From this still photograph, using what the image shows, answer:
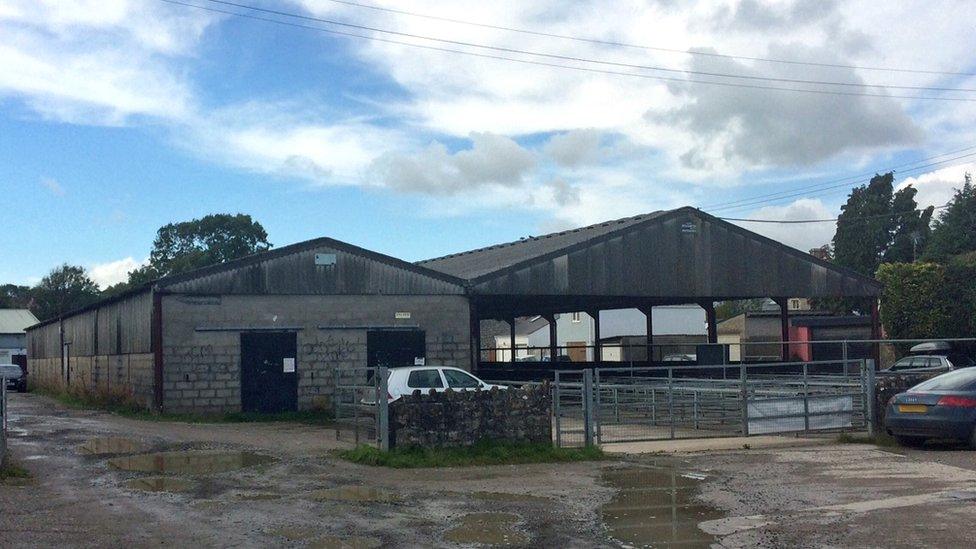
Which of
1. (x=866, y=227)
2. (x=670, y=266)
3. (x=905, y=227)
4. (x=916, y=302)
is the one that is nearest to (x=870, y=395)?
(x=670, y=266)

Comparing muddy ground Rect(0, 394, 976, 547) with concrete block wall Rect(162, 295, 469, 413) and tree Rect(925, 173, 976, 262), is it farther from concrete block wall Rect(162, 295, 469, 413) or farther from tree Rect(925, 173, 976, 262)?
tree Rect(925, 173, 976, 262)

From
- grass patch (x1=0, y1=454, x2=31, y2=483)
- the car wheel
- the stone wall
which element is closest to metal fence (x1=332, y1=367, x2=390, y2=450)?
the stone wall

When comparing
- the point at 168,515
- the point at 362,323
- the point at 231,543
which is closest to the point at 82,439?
the point at 362,323

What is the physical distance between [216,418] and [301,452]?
948 cm

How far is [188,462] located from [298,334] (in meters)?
11.7

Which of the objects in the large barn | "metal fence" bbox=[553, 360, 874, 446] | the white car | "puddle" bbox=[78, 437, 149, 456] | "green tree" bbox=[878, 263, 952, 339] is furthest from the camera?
"green tree" bbox=[878, 263, 952, 339]

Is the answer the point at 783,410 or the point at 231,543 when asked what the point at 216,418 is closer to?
the point at 783,410

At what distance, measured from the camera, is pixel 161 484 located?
46.1 feet

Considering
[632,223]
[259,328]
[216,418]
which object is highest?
[632,223]

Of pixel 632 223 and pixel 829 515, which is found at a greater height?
pixel 632 223

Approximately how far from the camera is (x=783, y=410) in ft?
64.3

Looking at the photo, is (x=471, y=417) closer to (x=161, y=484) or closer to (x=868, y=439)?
(x=161, y=484)

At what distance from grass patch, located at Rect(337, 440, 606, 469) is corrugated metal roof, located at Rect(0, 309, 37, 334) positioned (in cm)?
7300

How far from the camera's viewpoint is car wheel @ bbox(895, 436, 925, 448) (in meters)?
17.9
